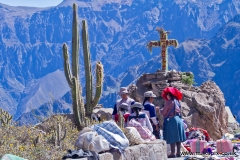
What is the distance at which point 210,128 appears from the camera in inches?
954

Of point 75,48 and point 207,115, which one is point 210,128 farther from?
point 75,48

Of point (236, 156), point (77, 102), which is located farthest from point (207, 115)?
point (236, 156)

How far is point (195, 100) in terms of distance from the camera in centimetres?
2431

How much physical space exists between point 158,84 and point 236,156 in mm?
12155

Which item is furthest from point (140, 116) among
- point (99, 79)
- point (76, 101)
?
point (99, 79)

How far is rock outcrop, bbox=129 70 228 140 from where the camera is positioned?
24062 millimetres

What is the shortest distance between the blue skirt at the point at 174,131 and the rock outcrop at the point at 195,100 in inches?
390

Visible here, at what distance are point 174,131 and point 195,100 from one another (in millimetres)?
11588

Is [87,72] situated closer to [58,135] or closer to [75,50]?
[75,50]

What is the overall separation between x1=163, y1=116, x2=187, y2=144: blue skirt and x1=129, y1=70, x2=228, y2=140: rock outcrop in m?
9.92

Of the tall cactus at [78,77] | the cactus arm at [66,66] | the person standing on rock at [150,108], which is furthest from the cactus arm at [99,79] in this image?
the person standing on rock at [150,108]

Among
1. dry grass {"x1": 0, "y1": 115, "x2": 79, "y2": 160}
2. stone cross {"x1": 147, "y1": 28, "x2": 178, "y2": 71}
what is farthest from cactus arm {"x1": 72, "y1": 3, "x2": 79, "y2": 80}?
stone cross {"x1": 147, "y1": 28, "x2": 178, "y2": 71}

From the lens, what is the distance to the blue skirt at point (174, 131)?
12867mm

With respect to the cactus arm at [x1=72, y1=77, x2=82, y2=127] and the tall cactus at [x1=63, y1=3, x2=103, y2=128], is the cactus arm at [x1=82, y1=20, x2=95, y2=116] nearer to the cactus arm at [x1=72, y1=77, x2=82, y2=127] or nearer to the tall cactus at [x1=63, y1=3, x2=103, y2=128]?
the tall cactus at [x1=63, y1=3, x2=103, y2=128]
